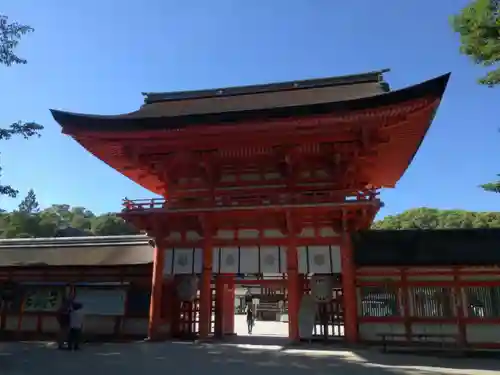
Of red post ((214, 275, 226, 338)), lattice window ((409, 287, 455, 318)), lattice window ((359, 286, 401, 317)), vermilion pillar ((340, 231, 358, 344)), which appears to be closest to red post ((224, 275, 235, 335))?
red post ((214, 275, 226, 338))

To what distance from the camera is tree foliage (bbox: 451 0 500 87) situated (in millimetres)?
12141

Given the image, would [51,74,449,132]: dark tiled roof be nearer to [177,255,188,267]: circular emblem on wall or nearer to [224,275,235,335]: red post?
[177,255,188,267]: circular emblem on wall

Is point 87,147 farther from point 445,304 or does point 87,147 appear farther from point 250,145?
point 445,304

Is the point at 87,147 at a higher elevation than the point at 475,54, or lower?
lower

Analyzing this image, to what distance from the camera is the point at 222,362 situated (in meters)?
10.0

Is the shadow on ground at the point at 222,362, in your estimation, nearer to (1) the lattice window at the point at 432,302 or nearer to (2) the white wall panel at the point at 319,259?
(1) the lattice window at the point at 432,302

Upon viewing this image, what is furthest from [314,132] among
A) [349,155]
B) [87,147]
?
[87,147]

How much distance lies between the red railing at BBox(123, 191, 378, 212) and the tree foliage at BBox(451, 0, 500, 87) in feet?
17.3

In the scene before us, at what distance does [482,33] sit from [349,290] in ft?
28.4

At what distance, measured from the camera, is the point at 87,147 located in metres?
15.7

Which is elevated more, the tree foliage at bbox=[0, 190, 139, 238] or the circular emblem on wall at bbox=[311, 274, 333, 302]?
the tree foliage at bbox=[0, 190, 139, 238]

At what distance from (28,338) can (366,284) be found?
13.2 metres

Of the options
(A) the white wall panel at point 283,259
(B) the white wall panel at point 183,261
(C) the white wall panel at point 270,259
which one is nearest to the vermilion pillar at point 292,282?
(A) the white wall panel at point 283,259

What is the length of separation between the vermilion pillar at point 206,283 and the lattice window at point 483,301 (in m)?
8.22
